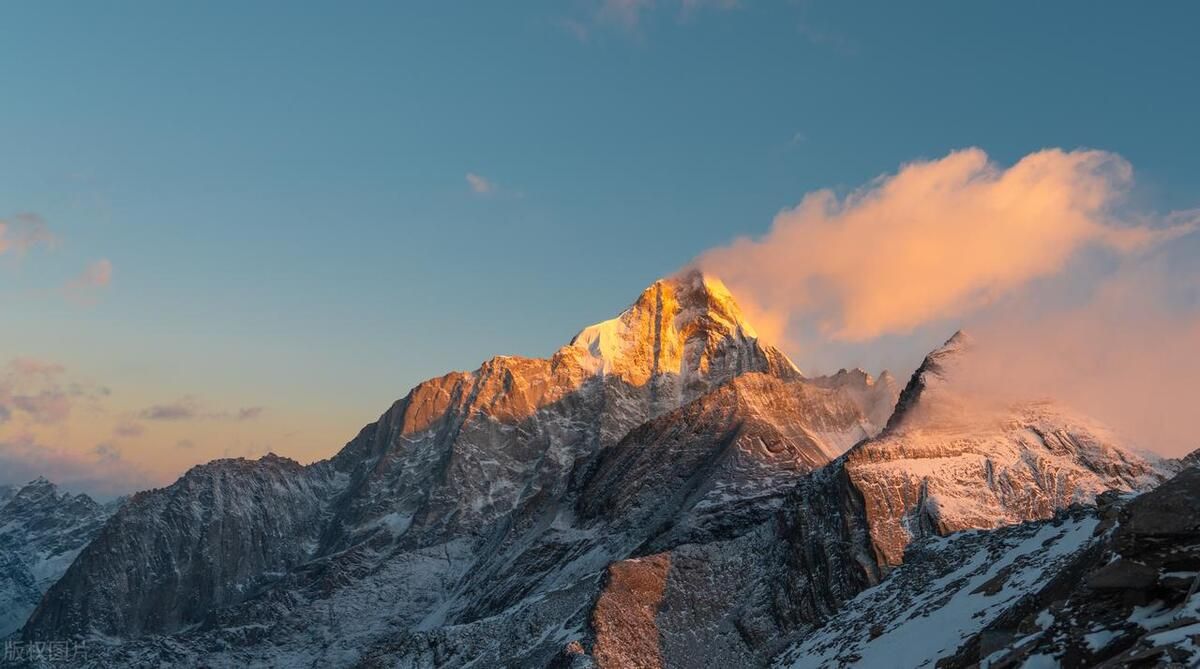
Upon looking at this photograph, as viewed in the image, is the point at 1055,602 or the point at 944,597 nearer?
the point at 1055,602

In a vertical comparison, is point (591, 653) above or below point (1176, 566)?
above

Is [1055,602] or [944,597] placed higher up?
[944,597]

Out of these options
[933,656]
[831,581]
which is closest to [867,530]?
[831,581]

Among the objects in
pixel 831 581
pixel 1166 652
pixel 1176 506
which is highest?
pixel 831 581

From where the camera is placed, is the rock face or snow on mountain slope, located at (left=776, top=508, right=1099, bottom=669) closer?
the rock face

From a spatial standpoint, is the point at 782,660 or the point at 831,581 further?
the point at 831,581

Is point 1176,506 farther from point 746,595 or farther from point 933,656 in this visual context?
point 746,595

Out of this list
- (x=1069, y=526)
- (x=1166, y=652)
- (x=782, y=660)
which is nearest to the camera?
(x=1166, y=652)

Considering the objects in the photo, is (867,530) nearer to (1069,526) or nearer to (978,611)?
(1069,526)

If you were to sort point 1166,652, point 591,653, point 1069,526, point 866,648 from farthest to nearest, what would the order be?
point 591,653, point 1069,526, point 866,648, point 1166,652

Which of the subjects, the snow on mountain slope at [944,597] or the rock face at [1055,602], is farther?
the snow on mountain slope at [944,597]
